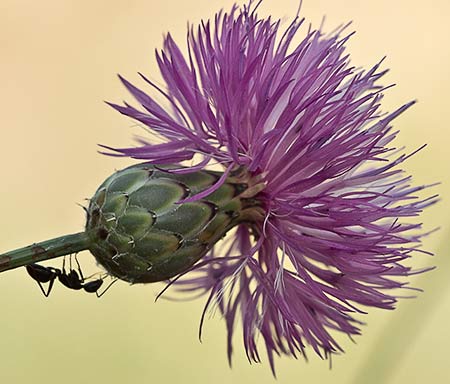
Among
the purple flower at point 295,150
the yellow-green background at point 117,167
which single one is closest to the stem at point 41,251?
the purple flower at point 295,150

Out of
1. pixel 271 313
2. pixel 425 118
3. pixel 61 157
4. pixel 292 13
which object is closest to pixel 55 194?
pixel 61 157

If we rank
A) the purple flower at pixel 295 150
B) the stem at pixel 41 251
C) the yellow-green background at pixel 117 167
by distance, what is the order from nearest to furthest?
the stem at pixel 41 251 < the purple flower at pixel 295 150 < the yellow-green background at pixel 117 167

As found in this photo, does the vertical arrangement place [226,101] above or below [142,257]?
above

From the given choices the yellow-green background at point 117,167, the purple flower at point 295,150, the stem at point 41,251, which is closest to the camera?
the stem at point 41,251

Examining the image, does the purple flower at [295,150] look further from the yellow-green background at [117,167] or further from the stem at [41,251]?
the yellow-green background at [117,167]

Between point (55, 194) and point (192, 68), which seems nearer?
point (192, 68)

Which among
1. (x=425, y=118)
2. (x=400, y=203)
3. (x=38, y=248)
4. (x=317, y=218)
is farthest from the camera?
(x=425, y=118)

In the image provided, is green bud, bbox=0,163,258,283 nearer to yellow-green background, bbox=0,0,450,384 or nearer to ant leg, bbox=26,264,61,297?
ant leg, bbox=26,264,61,297

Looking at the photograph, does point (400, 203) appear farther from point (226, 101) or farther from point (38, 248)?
point (38, 248)
